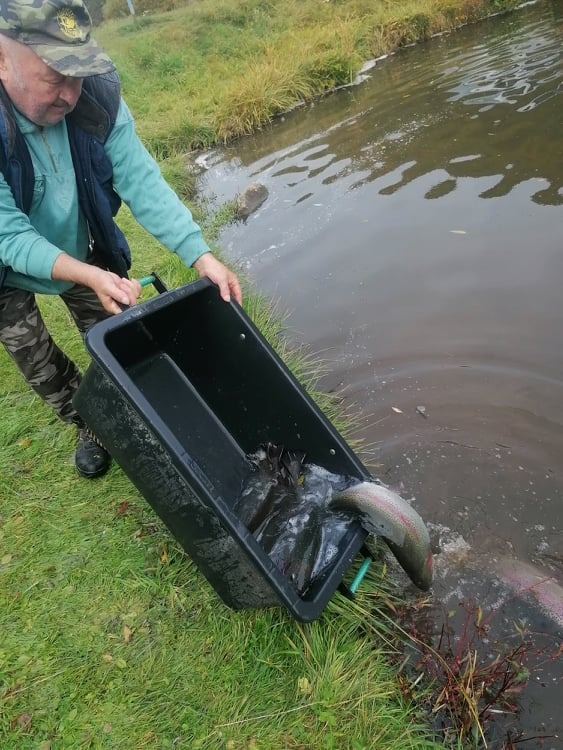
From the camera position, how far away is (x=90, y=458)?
2703mm

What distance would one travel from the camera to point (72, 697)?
6.21 feet

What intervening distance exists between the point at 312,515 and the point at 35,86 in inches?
72.6

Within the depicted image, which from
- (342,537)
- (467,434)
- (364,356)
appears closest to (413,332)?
(364,356)

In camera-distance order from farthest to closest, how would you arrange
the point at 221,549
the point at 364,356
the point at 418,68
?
1. the point at 418,68
2. the point at 364,356
3. the point at 221,549

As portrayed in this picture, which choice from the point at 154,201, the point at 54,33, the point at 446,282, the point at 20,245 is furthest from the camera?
the point at 446,282

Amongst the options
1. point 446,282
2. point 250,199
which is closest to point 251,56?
point 250,199

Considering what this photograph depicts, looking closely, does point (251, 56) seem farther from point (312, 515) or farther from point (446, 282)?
point (312, 515)

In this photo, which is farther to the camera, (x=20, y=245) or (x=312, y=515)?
(x=312, y=515)

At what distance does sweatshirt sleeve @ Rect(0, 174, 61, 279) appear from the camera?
5.94 ft

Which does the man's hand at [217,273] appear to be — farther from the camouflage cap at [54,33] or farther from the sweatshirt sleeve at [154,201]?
the camouflage cap at [54,33]

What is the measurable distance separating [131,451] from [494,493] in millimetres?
1753

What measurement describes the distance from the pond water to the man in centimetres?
148

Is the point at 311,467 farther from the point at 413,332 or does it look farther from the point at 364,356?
the point at 413,332

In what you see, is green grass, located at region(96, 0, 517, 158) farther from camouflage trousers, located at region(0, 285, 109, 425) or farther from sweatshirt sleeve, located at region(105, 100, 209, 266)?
sweatshirt sleeve, located at region(105, 100, 209, 266)
